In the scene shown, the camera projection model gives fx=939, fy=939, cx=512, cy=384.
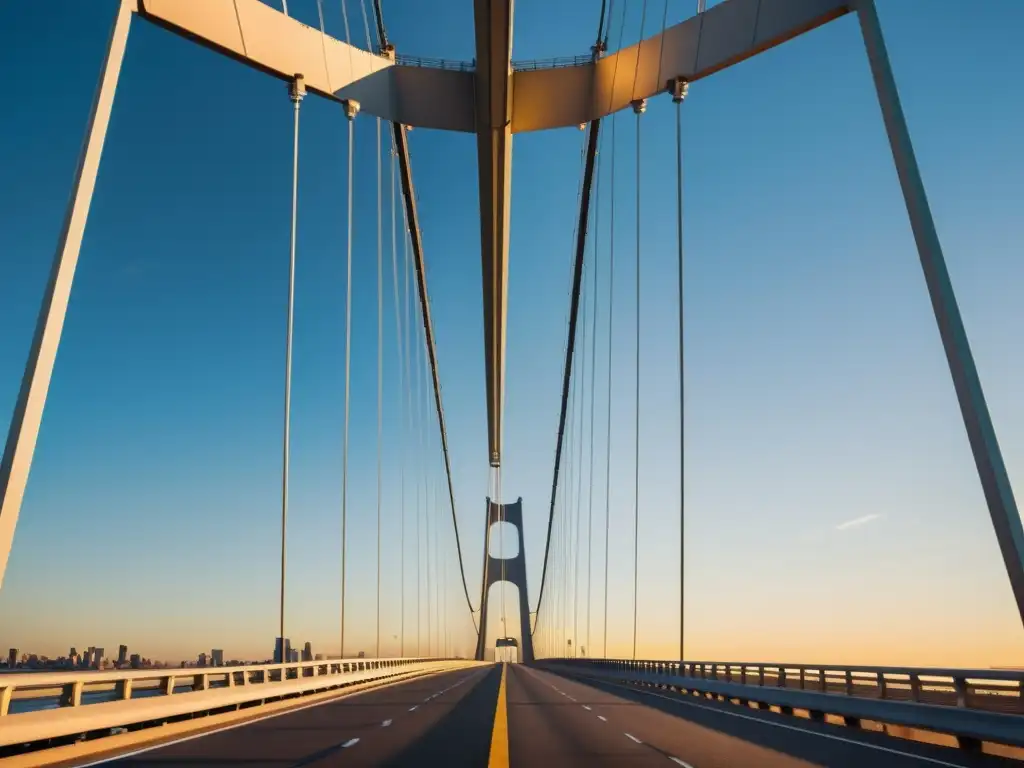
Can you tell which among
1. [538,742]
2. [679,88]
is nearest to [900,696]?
[538,742]

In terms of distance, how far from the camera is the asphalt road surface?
9.80m

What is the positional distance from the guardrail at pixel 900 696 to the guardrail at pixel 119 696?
1017cm

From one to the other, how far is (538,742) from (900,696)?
21.4 feet

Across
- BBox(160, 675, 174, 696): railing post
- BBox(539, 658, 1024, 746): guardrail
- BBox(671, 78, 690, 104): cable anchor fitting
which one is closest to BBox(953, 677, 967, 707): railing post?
BBox(539, 658, 1024, 746): guardrail

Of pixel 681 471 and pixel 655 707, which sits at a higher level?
pixel 681 471

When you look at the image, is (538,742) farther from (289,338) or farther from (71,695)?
(289,338)

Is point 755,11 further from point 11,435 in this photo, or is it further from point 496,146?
point 11,435

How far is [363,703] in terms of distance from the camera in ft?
69.7

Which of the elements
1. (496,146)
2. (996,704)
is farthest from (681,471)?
(996,704)

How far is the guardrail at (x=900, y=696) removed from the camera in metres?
11.0

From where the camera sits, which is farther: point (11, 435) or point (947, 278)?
point (947, 278)

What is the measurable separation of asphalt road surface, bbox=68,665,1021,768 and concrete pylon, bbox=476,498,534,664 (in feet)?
331

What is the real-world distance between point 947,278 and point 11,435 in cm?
1475

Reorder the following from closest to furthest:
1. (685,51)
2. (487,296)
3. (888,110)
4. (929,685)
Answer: (929,685), (888,110), (685,51), (487,296)
